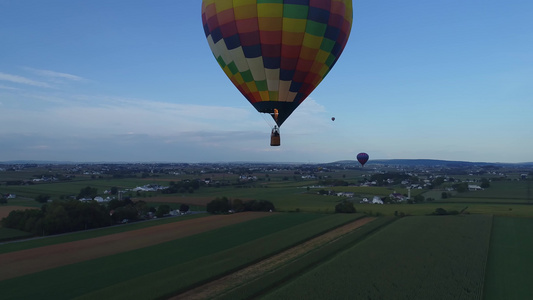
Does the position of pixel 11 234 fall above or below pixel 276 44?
below

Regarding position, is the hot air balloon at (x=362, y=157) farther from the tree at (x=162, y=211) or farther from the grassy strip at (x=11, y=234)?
the grassy strip at (x=11, y=234)

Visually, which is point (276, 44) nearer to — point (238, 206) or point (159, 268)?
point (159, 268)

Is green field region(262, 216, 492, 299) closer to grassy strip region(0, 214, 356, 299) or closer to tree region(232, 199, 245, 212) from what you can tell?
grassy strip region(0, 214, 356, 299)

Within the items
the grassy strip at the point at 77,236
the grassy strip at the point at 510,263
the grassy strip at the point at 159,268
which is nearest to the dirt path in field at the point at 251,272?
the grassy strip at the point at 159,268

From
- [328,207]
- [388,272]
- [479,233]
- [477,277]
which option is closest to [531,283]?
[477,277]

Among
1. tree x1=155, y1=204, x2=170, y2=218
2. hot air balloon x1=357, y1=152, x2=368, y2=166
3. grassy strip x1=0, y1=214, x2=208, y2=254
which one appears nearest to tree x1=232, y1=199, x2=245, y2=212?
grassy strip x1=0, y1=214, x2=208, y2=254

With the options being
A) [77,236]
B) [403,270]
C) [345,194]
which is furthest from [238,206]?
[403,270]
